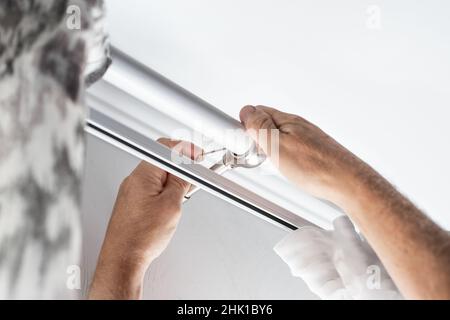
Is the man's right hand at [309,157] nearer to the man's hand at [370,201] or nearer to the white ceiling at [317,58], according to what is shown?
the man's hand at [370,201]

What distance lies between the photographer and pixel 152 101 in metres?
0.51

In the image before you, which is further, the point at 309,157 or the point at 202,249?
the point at 202,249

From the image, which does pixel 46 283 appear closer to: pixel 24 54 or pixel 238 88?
pixel 24 54

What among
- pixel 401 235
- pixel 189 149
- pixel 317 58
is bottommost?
pixel 401 235

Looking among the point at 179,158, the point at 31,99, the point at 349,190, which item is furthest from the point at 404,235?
the point at 31,99

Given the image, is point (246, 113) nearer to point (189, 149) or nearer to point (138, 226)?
point (189, 149)

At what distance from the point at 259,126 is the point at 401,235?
0.50ft

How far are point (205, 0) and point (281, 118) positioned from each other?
190 mm

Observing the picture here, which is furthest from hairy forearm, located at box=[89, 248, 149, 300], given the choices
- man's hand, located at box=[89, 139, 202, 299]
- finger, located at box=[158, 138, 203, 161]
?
finger, located at box=[158, 138, 203, 161]

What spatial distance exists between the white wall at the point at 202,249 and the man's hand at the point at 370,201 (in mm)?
206

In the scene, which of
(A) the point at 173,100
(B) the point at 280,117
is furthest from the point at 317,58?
(A) the point at 173,100

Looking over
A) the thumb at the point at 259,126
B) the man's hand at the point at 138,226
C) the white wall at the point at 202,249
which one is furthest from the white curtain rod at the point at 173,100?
the white wall at the point at 202,249

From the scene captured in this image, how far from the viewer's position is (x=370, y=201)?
534mm

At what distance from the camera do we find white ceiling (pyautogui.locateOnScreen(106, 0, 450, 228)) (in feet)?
2.47
